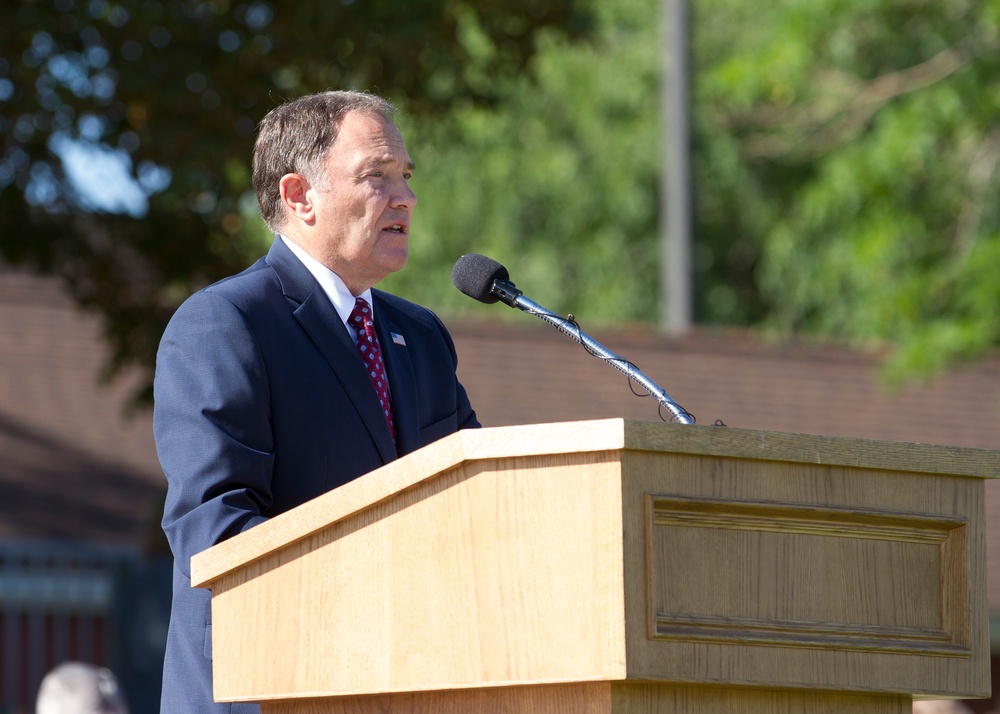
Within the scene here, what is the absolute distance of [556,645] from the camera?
2.34 metres

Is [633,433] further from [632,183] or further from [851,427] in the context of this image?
[632,183]

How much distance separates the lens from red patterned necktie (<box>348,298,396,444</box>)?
3.21m

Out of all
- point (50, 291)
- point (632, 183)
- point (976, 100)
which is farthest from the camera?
point (632, 183)

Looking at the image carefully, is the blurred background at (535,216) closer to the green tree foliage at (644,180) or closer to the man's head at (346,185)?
the green tree foliage at (644,180)

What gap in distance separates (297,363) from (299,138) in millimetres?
476

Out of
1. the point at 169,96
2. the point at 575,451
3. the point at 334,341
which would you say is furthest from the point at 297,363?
the point at 169,96

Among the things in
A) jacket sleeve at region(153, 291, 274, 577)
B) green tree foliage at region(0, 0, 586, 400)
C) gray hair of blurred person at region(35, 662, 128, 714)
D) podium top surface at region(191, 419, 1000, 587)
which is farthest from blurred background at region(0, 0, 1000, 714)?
podium top surface at region(191, 419, 1000, 587)

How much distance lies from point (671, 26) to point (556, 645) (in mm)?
19191

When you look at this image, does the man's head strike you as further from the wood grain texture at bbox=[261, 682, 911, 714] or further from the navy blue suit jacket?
A: the wood grain texture at bbox=[261, 682, 911, 714]

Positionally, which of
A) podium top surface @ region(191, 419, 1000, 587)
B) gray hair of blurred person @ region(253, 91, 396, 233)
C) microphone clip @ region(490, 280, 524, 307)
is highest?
gray hair of blurred person @ region(253, 91, 396, 233)

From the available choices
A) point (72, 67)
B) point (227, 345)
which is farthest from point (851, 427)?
point (227, 345)

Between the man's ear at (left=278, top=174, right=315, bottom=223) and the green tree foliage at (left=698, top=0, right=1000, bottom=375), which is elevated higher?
the green tree foliage at (left=698, top=0, right=1000, bottom=375)

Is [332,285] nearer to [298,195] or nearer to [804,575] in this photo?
[298,195]

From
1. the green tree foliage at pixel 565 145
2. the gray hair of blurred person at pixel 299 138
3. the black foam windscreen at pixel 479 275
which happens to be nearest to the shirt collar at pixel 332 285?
the gray hair of blurred person at pixel 299 138
